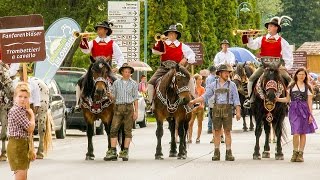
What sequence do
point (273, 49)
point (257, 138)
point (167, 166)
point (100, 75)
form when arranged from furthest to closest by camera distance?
point (273, 49) → point (257, 138) → point (100, 75) → point (167, 166)

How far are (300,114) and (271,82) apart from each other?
3.07ft

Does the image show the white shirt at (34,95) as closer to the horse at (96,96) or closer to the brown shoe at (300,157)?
the horse at (96,96)

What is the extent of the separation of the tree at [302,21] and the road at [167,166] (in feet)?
331

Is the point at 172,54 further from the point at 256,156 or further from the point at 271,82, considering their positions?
the point at 256,156

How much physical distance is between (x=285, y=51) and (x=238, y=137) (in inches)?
352

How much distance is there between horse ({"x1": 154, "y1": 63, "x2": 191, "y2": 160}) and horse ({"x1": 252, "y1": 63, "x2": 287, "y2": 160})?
4.55 ft

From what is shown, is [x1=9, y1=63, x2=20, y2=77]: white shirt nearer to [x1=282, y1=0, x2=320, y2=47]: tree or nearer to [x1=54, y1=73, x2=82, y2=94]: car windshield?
[x1=54, y1=73, x2=82, y2=94]: car windshield

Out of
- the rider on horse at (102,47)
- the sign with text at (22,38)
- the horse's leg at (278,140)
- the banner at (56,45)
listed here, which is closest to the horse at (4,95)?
the sign with text at (22,38)

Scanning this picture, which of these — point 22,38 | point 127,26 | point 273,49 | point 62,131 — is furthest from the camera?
point 127,26

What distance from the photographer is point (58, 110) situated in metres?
31.0

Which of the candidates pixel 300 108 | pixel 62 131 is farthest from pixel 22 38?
pixel 62 131

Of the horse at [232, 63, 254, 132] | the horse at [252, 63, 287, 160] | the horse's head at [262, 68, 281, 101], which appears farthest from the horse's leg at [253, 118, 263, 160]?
the horse at [232, 63, 254, 132]

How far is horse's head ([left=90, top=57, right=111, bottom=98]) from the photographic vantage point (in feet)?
75.4

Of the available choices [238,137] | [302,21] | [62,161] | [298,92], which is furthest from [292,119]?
[302,21]
